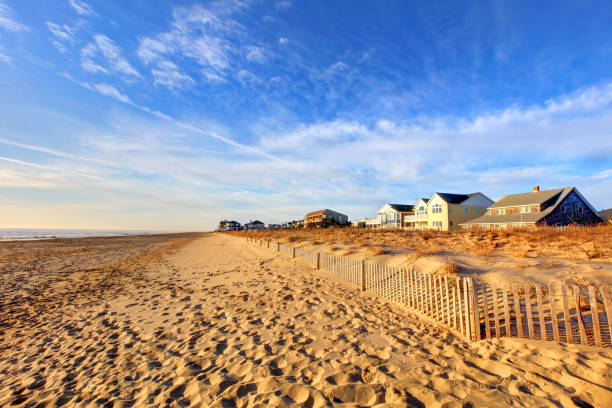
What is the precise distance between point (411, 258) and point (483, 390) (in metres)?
8.69

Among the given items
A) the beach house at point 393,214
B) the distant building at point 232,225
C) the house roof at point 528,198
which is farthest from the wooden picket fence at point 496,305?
the distant building at point 232,225

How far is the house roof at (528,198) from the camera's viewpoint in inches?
1293

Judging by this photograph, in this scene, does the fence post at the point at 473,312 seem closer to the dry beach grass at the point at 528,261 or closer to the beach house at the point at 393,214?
the dry beach grass at the point at 528,261

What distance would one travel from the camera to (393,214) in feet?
178

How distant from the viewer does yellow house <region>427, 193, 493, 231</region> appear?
136 feet

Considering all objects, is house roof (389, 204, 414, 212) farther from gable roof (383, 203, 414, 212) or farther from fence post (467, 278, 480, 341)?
fence post (467, 278, 480, 341)

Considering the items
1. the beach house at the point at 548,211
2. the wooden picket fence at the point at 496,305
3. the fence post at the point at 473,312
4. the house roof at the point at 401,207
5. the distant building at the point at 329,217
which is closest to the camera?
the wooden picket fence at the point at 496,305

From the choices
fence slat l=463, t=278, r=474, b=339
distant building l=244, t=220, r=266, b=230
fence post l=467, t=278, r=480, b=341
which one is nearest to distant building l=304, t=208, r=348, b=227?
distant building l=244, t=220, r=266, b=230

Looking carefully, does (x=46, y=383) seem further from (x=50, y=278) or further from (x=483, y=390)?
(x=50, y=278)

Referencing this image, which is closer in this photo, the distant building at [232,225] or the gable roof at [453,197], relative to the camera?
the gable roof at [453,197]

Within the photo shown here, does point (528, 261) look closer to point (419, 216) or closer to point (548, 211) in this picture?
point (548, 211)

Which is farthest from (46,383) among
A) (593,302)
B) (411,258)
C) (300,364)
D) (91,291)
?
(411,258)

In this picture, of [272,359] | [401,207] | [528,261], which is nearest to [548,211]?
[401,207]

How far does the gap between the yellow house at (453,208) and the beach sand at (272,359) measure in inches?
1551
